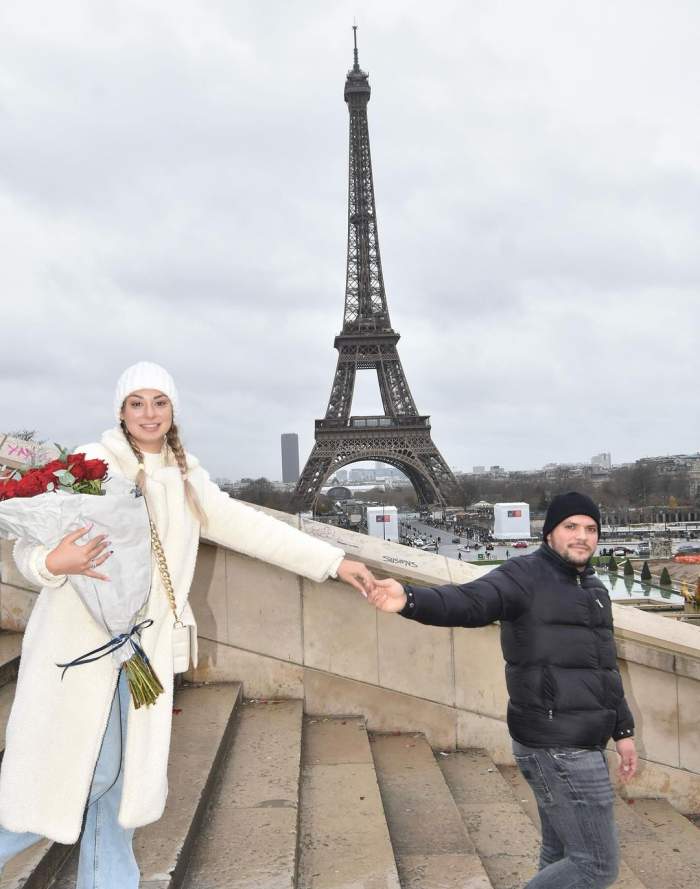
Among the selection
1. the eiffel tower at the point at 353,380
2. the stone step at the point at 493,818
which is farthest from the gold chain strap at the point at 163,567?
the eiffel tower at the point at 353,380

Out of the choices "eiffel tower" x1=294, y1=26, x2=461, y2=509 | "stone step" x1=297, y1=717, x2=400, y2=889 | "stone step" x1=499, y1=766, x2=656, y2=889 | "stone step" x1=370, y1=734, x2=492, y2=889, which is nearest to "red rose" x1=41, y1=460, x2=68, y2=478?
"stone step" x1=297, y1=717, x2=400, y2=889

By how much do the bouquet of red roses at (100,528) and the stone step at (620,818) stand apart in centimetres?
219

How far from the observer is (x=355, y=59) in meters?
57.9

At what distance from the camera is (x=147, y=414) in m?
2.21

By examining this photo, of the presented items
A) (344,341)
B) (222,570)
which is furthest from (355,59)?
(222,570)

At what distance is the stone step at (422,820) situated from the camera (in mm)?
2777

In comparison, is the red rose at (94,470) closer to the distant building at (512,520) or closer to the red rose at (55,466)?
the red rose at (55,466)

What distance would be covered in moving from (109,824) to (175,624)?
57 cm

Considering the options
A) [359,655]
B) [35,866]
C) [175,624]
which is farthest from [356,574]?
[359,655]

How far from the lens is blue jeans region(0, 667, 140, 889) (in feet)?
6.58

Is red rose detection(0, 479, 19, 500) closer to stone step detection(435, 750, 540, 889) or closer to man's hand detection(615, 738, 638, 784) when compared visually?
man's hand detection(615, 738, 638, 784)

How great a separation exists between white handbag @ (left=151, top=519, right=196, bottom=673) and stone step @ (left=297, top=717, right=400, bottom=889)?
1117mm

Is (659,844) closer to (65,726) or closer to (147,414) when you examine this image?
(65,726)

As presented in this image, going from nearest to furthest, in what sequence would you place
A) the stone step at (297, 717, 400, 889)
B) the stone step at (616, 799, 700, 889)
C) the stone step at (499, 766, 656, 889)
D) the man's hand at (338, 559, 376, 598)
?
the man's hand at (338, 559, 376, 598) → the stone step at (297, 717, 400, 889) → the stone step at (499, 766, 656, 889) → the stone step at (616, 799, 700, 889)
